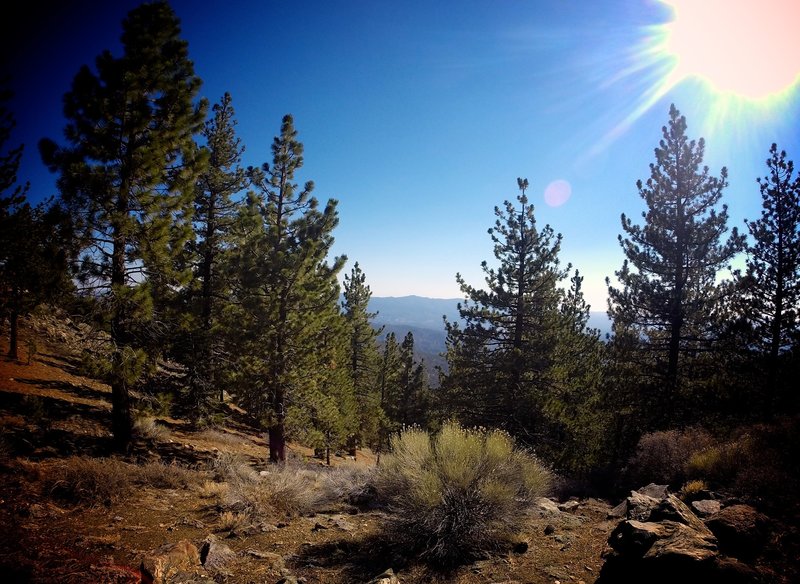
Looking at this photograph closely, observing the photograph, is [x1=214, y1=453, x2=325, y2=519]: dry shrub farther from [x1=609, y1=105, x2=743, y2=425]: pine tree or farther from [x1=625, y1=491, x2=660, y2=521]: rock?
[x1=609, y1=105, x2=743, y2=425]: pine tree

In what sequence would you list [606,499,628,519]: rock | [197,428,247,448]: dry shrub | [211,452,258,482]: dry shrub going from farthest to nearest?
1. [197,428,247,448]: dry shrub
2. [211,452,258,482]: dry shrub
3. [606,499,628,519]: rock

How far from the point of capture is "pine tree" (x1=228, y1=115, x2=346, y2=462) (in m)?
12.6

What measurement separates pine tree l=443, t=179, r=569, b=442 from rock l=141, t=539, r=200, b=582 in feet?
38.3

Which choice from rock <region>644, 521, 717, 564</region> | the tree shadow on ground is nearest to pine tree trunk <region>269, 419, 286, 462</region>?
the tree shadow on ground

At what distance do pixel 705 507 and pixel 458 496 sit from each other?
13.1 feet

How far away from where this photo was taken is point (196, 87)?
1018cm

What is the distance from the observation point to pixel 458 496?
6.43 m

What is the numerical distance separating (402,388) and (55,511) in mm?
30729

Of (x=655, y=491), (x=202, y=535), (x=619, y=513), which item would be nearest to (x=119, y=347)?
(x=202, y=535)

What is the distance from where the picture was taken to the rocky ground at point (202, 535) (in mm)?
4738

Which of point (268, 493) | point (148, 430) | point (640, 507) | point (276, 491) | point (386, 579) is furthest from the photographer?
point (148, 430)

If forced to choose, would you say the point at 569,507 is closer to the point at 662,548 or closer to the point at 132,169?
the point at 662,548

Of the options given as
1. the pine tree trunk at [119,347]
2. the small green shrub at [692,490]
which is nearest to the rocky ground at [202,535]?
the pine tree trunk at [119,347]

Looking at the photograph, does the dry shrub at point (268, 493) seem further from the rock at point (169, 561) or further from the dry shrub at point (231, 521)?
the rock at point (169, 561)
